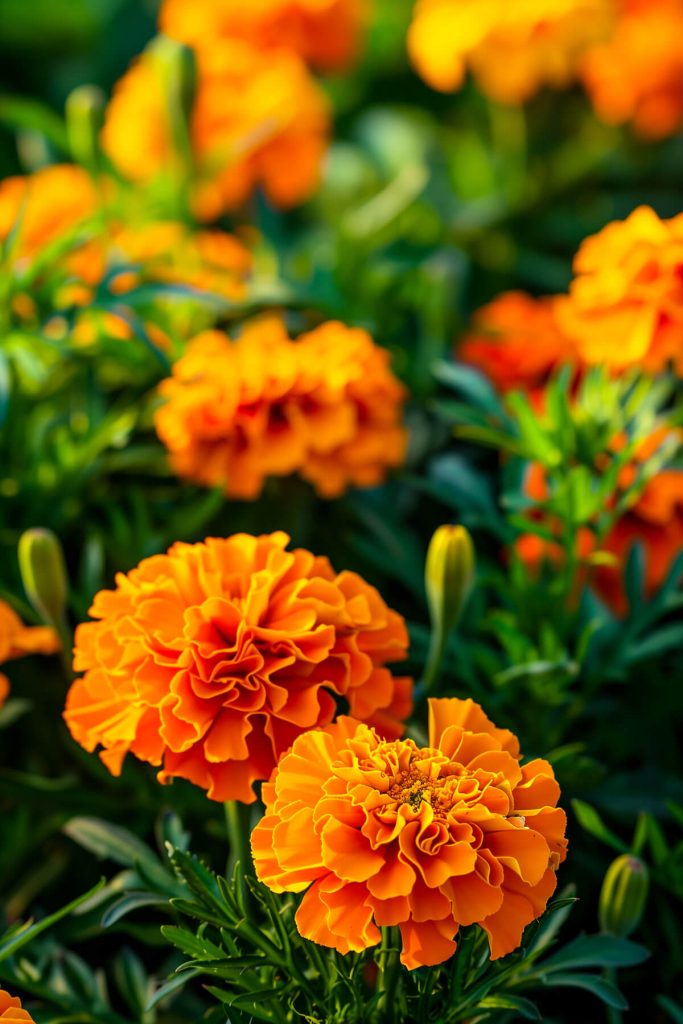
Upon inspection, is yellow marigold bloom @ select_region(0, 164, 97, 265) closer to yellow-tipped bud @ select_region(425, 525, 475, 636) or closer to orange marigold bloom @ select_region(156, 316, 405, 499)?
orange marigold bloom @ select_region(156, 316, 405, 499)

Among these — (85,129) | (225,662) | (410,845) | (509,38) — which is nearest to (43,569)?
(225,662)

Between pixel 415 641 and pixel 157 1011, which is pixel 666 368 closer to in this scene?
pixel 415 641

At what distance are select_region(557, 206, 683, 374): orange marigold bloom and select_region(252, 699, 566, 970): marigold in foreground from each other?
354mm

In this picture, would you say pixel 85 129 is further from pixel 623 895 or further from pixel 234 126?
pixel 623 895

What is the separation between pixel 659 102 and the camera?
1.38 meters

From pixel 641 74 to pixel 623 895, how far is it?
1012mm

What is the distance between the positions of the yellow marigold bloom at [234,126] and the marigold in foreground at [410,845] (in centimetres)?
78

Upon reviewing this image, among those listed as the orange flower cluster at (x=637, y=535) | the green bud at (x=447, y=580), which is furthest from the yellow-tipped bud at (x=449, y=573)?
the orange flower cluster at (x=637, y=535)

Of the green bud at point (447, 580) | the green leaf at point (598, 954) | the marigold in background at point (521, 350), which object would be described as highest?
the green bud at point (447, 580)

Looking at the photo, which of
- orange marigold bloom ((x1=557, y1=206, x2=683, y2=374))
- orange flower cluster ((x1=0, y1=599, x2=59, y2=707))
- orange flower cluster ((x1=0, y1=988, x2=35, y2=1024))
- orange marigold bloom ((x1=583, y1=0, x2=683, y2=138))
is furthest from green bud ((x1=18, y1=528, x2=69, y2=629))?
orange marigold bloom ((x1=583, y1=0, x2=683, y2=138))

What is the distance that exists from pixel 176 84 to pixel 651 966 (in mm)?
785

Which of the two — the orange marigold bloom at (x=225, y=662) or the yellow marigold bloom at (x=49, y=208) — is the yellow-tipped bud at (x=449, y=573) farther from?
the yellow marigold bloom at (x=49, y=208)

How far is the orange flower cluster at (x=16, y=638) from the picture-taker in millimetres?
675

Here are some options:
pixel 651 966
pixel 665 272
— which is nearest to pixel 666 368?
pixel 665 272
